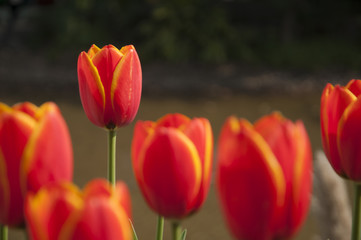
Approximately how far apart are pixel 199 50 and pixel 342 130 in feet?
43.4

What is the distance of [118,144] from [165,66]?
5.33m

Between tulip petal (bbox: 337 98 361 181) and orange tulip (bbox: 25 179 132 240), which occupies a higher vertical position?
tulip petal (bbox: 337 98 361 181)

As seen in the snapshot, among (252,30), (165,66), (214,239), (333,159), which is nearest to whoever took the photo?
(333,159)

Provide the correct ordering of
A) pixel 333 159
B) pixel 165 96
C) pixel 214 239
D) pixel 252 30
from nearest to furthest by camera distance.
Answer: pixel 333 159 → pixel 214 239 → pixel 165 96 → pixel 252 30

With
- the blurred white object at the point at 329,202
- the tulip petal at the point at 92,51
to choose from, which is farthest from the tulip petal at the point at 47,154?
the blurred white object at the point at 329,202

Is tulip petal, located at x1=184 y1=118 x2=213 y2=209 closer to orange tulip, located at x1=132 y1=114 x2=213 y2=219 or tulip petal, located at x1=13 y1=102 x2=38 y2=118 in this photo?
orange tulip, located at x1=132 y1=114 x2=213 y2=219

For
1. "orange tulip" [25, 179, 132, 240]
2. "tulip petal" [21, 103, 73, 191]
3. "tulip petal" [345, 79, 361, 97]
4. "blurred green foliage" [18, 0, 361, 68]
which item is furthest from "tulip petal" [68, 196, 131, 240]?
"blurred green foliage" [18, 0, 361, 68]

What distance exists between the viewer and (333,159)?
818 millimetres

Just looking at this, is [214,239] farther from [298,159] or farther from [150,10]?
[150,10]

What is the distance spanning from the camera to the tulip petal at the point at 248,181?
575 millimetres

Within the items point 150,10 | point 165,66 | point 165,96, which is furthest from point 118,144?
point 150,10

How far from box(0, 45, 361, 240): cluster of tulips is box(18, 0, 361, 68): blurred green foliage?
40.9ft

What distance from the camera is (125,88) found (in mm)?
920

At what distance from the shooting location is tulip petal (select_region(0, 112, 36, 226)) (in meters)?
0.62
